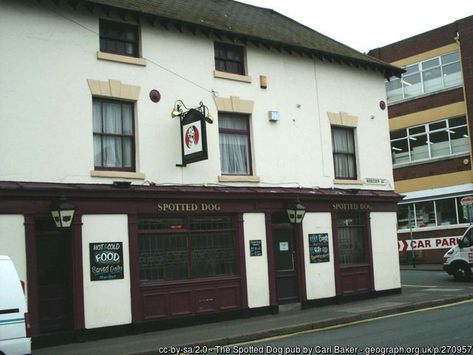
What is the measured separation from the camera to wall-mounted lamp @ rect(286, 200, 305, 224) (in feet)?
51.6

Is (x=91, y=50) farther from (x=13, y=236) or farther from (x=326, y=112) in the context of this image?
(x=326, y=112)

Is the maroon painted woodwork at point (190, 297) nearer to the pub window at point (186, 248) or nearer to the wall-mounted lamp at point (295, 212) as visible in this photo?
the pub window at point (186, 248)

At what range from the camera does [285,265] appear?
16.4 metres

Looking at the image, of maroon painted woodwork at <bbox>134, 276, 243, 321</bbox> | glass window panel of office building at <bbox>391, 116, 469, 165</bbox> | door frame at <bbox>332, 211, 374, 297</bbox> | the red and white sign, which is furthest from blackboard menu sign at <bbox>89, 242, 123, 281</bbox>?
glass window panel of office building at <bbox>391, 116, 469, 165</bbox>

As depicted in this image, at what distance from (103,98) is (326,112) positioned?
280 inches

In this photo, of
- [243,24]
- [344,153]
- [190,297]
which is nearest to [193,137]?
[190,297]

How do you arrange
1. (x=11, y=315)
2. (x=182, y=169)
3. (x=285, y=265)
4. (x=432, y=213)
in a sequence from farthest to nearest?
(x=432, y=213)
(x=285, y=265)
(x=182, y=169)
(x=11, y=315)

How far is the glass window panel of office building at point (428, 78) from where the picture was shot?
102ft

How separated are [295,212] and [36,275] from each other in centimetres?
680

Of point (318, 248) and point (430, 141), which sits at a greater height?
point (430, 141)

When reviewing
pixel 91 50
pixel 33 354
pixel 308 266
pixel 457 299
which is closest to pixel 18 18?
pixel 91 50

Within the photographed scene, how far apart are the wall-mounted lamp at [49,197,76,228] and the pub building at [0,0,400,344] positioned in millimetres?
30

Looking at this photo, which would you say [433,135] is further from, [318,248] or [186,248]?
[186,248]

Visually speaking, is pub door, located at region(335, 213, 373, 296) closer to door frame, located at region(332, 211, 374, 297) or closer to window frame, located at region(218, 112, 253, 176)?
door frame, located at region(332, 211, 374, 297)
